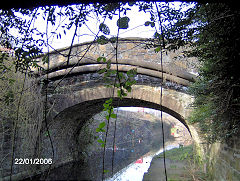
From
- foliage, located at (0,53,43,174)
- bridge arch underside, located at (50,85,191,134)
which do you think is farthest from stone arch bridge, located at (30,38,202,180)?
foliage, located at (0,53,43,174)

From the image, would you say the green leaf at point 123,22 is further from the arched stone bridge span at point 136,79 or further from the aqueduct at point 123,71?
the arched stone bridge span at point 136,79

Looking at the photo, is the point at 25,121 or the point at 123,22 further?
the point at 25,121

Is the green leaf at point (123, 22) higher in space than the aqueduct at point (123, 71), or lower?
lower

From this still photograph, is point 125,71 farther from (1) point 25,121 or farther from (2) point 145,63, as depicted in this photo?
(1) point 25,121

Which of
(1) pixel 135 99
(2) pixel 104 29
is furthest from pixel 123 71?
(2) pixel 104 29

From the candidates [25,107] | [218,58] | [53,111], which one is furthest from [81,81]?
[218,58]

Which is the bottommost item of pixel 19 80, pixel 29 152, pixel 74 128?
pixel 29 152

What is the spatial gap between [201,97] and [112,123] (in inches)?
364

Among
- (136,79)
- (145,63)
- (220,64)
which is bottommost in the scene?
(220,64)

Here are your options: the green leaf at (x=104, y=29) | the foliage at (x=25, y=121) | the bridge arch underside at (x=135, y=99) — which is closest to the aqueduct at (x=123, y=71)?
the bridge arch underside at (x=135, y=99)

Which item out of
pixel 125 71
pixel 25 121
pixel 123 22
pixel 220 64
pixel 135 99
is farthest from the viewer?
pixel 135 99

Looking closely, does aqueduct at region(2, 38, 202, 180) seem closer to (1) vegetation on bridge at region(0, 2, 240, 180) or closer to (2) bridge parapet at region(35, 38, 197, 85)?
(2) bridge parapet at region(35, 38, 197, 85)

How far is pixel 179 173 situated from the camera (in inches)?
209

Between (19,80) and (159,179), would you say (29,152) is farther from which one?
(159,179)
